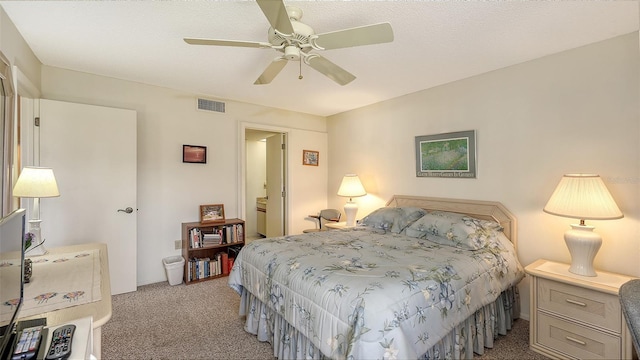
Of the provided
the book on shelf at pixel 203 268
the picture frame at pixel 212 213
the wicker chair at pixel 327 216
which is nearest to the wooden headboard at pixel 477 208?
the wicker chair at pixel 327 216

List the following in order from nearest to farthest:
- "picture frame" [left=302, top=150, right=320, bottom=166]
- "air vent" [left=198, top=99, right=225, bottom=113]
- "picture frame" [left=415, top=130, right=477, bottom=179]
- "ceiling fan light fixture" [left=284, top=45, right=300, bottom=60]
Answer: "ceiling fan light fixture" [left=284, top=45, right=300, bottom=60] < "picture frame" [left=415, top=130, right=477, bottom=179] < "air vent" [left=198, top=99, right=225, bottom=113] < "picture frame" [left=302, top=150, right=320, bottom=166]

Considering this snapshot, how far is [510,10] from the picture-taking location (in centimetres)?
188

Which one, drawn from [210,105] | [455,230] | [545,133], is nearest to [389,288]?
[455,230]

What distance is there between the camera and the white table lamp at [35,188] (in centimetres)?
188

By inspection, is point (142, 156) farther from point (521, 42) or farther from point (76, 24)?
point (521, 42)

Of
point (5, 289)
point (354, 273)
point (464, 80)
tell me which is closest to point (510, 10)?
point (464, 80)

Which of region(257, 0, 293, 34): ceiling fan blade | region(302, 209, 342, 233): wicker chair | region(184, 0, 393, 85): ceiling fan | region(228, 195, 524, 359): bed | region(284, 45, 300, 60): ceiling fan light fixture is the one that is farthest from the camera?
region(302, 209, 342, 233): wicker chair

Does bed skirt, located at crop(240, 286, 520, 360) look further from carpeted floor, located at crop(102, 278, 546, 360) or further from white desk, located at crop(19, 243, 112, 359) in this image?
white desk, located at crop(19, 243, 112, 359)

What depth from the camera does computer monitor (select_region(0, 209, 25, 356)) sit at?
85 centimetres

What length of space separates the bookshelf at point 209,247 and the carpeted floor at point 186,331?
0.39 meters

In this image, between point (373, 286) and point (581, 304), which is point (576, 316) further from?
point (373, 286)

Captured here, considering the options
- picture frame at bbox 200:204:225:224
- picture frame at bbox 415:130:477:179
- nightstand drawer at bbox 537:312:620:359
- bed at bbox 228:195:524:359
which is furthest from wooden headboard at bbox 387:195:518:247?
picture frame at bbox 200:204:225:224

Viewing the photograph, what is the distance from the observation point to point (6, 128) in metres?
1.96

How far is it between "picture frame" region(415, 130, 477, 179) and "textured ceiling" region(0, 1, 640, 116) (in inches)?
25.5
